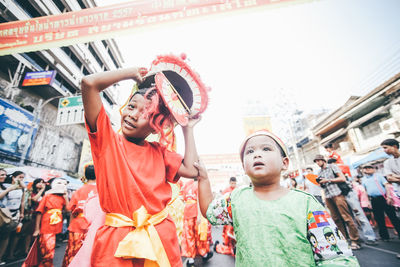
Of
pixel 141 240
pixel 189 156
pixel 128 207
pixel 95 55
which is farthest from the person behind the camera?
pixel 95 55

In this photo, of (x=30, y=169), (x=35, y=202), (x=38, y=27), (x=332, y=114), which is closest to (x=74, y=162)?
(x=30, y=169)

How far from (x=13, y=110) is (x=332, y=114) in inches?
843

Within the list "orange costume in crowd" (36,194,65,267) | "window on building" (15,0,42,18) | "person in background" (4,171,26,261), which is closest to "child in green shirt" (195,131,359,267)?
"orange costume in crowd" (36,194,65,267)

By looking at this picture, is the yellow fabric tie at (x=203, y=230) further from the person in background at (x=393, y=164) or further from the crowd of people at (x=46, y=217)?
the person in background at (x=393, y=164)

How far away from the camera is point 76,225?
2.85 metres

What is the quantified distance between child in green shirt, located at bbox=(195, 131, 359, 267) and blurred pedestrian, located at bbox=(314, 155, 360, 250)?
12.4 ft

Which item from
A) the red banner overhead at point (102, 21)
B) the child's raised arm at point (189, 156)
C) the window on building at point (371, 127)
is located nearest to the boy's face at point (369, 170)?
the red banner overhead at point (102, 21)

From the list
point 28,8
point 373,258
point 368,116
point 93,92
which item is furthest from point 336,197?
point 28,8

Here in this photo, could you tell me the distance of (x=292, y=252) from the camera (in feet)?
3.34

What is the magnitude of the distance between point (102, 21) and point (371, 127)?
52.4ft

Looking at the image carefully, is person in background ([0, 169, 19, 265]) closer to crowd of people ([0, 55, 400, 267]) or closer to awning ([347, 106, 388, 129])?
crowd of people ([0, 55, 400, 267])

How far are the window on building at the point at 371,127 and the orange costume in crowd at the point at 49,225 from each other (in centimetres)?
1606

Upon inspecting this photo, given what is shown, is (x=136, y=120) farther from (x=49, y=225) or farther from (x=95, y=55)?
(x=95, y=55)

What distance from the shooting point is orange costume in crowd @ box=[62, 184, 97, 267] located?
112 inches
